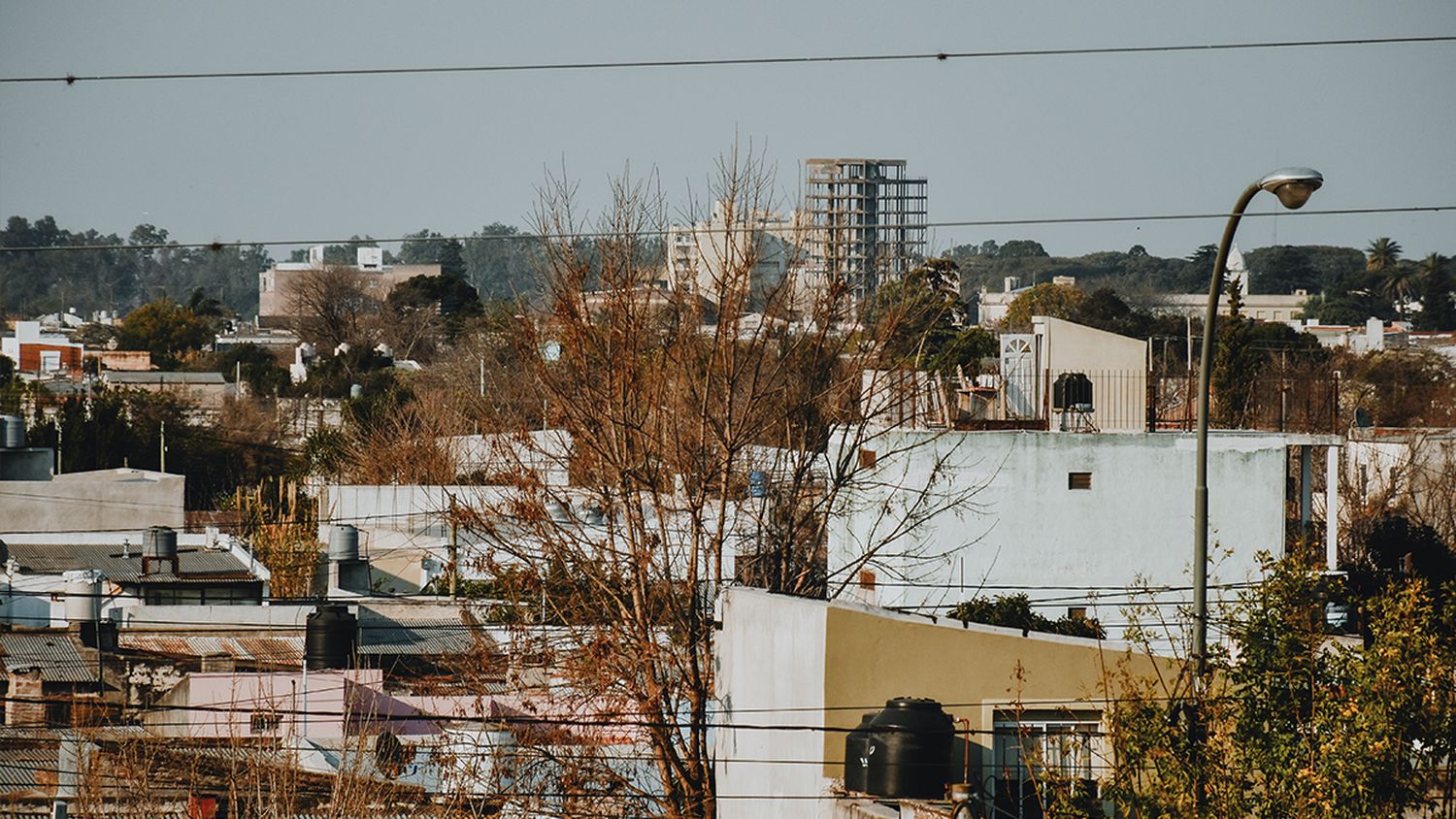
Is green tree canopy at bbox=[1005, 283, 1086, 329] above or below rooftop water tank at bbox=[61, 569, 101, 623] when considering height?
above

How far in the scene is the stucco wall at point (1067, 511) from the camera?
2298 centimetres

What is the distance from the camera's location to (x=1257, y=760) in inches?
372

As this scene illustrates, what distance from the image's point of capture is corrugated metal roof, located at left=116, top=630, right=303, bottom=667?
21875mm

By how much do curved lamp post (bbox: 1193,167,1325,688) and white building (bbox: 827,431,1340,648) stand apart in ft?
33.6

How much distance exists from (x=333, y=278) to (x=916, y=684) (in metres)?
90.6

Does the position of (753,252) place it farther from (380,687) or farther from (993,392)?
(993,392)

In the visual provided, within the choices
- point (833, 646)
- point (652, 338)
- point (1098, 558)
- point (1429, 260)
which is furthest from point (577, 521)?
point (1429, 260)

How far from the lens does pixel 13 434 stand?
3741 centimetres

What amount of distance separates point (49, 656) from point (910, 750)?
13.6m

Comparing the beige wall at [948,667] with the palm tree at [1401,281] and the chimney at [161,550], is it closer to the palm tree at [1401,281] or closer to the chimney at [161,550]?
the chimney at [161,550]

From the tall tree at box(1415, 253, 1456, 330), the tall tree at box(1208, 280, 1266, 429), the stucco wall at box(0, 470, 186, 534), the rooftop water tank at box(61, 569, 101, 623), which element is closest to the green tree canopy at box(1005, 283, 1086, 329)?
the tall tree at box(1415, 253, 1456, 330)

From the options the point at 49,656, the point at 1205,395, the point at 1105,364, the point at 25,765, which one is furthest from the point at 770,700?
the point at 1105,364

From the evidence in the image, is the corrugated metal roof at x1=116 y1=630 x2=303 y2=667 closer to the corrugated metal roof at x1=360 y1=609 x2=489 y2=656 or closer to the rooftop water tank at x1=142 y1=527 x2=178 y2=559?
the corrugated metal roof at x1=360 y1=609 x2=489 y2=656

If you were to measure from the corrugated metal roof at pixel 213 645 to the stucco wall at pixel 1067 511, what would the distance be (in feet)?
25.8
